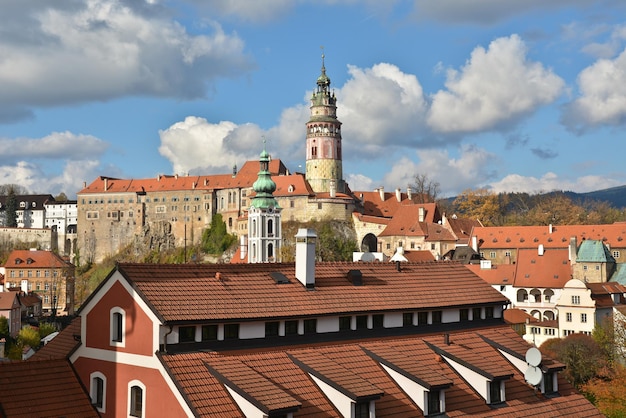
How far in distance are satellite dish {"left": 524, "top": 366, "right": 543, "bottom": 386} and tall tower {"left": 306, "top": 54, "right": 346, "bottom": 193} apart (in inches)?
3667

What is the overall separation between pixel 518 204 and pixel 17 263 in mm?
85077

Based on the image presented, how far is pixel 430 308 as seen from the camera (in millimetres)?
26438

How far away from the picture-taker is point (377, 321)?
25.2 metres

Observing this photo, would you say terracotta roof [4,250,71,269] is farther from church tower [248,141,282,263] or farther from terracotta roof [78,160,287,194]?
church tower [248,141,282,263]

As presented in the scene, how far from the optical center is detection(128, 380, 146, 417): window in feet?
68.4

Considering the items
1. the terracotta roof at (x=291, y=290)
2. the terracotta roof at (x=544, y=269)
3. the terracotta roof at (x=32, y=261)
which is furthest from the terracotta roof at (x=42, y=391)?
the terracotta roof at (x=32, y=261)

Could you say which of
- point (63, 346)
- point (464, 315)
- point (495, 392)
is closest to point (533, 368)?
point (495, 392)

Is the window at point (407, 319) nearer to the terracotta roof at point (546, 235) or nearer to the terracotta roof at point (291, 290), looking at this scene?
the terracotta roof at point (291, 290)

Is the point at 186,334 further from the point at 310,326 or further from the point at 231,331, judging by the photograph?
the point at 310,326

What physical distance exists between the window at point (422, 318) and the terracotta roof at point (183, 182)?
101131 mm

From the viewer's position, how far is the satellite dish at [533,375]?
80.8 feet

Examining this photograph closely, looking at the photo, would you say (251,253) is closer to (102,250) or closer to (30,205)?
(102,250)

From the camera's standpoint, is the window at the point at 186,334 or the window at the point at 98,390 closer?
the window at the point at 186,334

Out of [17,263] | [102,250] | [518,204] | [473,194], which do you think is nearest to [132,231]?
[102,250]
